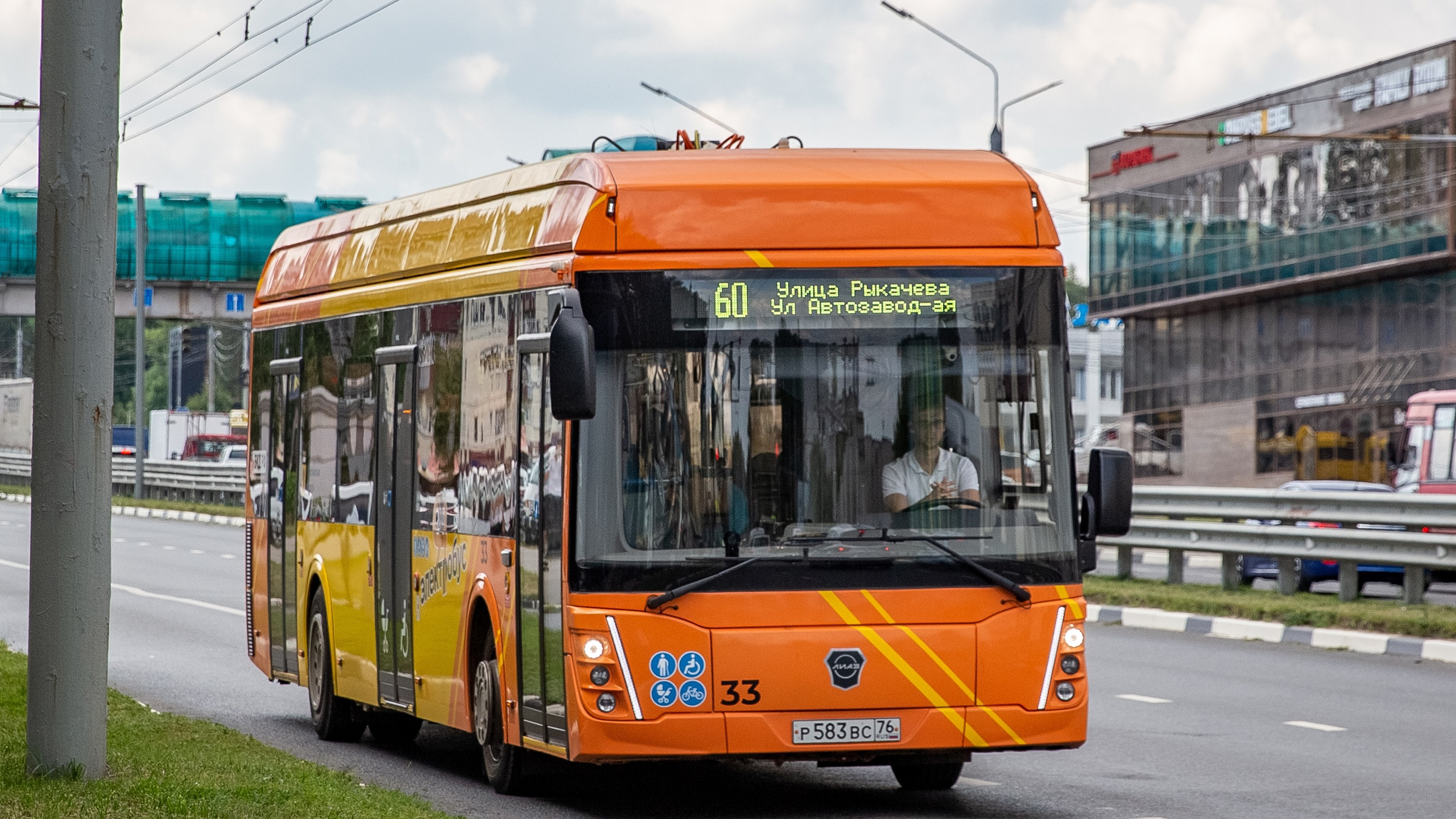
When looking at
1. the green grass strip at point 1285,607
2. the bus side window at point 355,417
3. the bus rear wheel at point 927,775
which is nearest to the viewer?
the bus rear wheel at point 927,775

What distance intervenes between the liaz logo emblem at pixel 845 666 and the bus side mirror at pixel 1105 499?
1.04 m

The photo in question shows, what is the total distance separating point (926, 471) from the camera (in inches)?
331

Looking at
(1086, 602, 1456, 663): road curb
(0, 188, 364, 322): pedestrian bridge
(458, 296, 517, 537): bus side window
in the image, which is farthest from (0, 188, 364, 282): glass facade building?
(458, 296, 517, 537): bus side window

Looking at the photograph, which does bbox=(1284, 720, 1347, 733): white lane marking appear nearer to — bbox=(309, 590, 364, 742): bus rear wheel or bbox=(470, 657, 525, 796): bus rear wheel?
bbox=(470, 657, 525, 796): bus rear wheel

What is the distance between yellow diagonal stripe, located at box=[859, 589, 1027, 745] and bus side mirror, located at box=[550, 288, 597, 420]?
1319 mm

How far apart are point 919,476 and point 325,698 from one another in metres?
5.06

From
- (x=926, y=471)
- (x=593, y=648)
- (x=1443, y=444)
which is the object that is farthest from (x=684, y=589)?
(x=1443, y=444)

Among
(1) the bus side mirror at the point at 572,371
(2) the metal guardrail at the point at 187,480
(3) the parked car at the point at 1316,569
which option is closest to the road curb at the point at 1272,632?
(3) the parked car at the point at 1316,569

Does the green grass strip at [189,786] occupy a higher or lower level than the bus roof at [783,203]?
lower

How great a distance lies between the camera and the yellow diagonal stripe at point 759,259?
27.9 ft

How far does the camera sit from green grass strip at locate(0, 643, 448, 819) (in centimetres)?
773

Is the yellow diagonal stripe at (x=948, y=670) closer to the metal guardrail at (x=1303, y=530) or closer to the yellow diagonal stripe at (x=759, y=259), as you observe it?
the yellow diagonal stripe at (x=759, y=259)

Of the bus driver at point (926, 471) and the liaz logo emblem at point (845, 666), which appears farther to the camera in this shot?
the bus driver at point (926, 471)

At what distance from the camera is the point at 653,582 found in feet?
27.1
